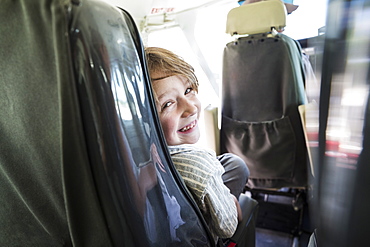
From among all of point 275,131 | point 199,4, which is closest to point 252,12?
point 275,131

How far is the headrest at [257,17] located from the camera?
142 cm

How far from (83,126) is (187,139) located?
0.58 metres

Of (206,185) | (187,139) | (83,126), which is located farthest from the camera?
(187,139)

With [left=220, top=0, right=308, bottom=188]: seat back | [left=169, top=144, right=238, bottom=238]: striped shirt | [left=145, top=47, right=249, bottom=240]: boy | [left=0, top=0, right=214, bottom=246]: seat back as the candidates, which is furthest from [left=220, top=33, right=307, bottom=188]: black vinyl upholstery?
[left=0, top=0, right=214, bottom=246]: seat back

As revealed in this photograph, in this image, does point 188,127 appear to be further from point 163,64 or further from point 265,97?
point 265,97

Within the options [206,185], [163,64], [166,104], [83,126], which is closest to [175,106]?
[166,104]

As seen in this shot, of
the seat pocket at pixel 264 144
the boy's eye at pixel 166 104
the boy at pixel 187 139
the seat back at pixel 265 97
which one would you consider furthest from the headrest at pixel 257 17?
the boy's eye at pixel 166 104

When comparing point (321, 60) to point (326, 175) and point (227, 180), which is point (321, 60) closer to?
point (326, 175)

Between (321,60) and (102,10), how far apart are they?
0.33 metres

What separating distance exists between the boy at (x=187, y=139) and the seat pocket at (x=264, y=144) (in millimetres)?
840

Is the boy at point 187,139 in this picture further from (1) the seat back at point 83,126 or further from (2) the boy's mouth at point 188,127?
(1) the seat back at point 83,126

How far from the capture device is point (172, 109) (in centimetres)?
78

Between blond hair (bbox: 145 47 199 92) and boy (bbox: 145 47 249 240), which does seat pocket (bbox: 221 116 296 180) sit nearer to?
boy (bbox: 145 47 249 240)

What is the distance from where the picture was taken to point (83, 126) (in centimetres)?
36
